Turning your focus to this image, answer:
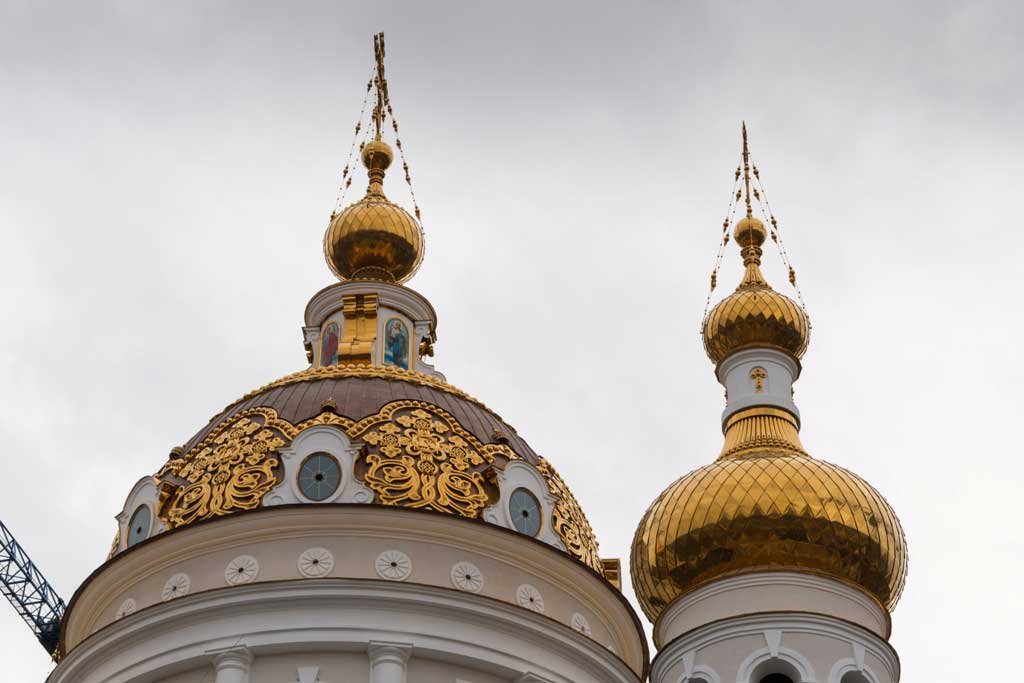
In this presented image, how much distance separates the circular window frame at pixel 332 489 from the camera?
17297 mm

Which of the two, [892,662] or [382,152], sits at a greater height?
[382,152]

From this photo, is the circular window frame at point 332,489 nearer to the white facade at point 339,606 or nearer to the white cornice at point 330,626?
the white facade at point 339,606

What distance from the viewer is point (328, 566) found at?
16828mm

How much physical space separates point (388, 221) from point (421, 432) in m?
5.30

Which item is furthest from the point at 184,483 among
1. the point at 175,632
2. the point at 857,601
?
the point at 857,601

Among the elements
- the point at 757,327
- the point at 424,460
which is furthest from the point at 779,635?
the point at 757,327

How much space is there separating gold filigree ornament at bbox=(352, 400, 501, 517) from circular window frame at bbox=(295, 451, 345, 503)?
0.24 metres

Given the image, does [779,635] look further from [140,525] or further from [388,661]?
[140,525]

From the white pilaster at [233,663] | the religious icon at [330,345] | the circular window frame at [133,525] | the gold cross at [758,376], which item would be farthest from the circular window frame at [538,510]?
the gold cross at [758,376]

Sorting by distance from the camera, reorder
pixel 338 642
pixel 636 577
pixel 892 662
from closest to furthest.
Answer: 1. pixel 338 642
2. pixel 892 662
3. pixel 636 577

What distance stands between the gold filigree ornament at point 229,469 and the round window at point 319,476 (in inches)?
10.5

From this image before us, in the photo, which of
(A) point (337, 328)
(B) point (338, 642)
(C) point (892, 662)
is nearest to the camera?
(B) point (338, 642)

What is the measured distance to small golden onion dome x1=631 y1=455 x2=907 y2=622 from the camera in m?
18.1

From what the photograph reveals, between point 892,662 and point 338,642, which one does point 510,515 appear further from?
point 892,662
